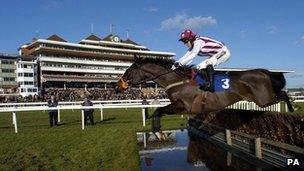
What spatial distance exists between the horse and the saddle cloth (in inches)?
0.8

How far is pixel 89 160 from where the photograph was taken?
7.91 meters

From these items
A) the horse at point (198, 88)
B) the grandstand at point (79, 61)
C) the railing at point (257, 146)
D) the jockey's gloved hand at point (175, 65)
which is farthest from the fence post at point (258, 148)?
the grandstand at point (79, 61)

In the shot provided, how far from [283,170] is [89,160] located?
3.61m

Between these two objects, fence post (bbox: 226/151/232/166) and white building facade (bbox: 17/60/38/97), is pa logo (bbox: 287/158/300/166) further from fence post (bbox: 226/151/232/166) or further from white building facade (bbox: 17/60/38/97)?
white building facade (bbox: 17/60/38/97)

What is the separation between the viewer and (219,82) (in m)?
7.45

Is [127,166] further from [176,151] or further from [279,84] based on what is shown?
[279,84]

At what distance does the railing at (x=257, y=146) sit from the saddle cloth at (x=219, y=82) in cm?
105

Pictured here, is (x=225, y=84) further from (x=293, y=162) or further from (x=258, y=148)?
(x=293, y=162)

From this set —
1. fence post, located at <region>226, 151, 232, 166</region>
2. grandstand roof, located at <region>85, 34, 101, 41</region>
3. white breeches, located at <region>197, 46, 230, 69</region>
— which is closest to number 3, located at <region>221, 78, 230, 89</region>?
white breeches, located at <region>197, 46, 230, 69</region>

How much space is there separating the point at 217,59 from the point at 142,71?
1439 mm

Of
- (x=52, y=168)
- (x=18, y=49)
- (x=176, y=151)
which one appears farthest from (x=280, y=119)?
(x=18, y=49)

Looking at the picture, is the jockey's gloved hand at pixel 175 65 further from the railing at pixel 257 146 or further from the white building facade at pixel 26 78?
the white building facade at pixel 26 78

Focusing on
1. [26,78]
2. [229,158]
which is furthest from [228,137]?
[26,78]

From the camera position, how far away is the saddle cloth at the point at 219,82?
24.3ft
